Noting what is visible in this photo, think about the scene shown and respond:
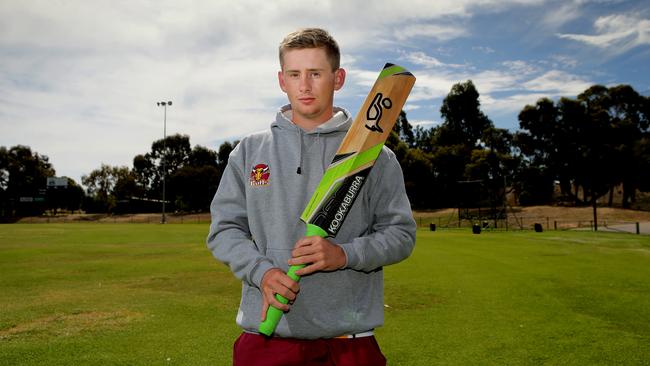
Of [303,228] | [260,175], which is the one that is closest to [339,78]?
[260,175]

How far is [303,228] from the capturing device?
244cm

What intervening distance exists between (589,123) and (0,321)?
68680mm

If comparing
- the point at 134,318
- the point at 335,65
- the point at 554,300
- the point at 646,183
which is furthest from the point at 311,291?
the point at 646,183

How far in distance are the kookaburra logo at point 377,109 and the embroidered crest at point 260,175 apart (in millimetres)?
549

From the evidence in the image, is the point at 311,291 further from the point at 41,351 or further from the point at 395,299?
the point at 395,299

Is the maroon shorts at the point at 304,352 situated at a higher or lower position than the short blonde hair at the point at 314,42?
lower

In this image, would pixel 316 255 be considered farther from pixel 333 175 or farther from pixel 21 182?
pixel 21 182

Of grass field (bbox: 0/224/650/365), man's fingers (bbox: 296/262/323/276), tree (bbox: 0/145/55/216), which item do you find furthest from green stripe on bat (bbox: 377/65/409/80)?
tree (bbox: 0/145/55/216)

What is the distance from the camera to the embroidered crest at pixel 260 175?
249 centimetres

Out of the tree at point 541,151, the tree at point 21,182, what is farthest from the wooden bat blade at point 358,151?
the tree at point 21,182

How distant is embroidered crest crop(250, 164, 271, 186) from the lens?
2488 mm

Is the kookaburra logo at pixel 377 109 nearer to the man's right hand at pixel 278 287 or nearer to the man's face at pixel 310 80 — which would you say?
the man's face at pixel 310 80

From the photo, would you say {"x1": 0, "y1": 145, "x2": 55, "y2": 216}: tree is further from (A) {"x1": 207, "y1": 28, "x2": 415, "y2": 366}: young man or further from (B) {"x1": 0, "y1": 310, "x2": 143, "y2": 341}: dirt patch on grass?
(A) {"x1": 207, "y1": 28, "x2": 415, "y2": 366}: young man

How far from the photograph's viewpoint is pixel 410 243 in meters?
2.48
